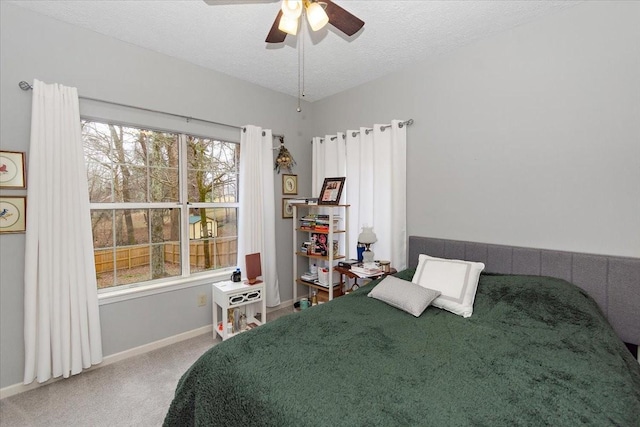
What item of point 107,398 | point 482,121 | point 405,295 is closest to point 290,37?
point 482,121

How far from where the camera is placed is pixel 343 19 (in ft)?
5.32

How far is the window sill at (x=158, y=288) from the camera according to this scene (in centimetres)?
242

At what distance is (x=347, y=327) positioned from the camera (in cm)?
162

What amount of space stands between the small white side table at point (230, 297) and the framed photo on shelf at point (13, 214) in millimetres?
1520

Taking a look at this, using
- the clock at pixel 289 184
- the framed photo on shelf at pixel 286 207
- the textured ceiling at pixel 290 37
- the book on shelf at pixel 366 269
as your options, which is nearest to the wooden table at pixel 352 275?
the book on shelf at pixel 366 269

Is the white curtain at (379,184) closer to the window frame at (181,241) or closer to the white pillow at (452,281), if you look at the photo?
the white pillow at (452,281)

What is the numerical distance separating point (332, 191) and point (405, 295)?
5.33 feet

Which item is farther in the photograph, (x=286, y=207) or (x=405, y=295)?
(x=286, y=207)

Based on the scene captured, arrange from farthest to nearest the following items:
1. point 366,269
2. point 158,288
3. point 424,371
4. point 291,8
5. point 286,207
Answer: point 286,207, point 366,269, point 158,288, point 291,8, point 424,371

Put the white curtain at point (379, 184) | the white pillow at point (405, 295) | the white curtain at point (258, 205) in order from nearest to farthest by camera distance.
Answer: the white pillow at point (405, 295) < the white curtain at point (379, 184) < the white curtain at point (258, 205)

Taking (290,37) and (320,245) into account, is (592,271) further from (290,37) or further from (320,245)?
(290,37)

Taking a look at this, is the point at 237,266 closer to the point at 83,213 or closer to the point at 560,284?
the point at 83,213

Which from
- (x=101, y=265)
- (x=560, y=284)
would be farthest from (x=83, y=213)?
(x=560, y=284)

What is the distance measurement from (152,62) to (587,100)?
349cm
